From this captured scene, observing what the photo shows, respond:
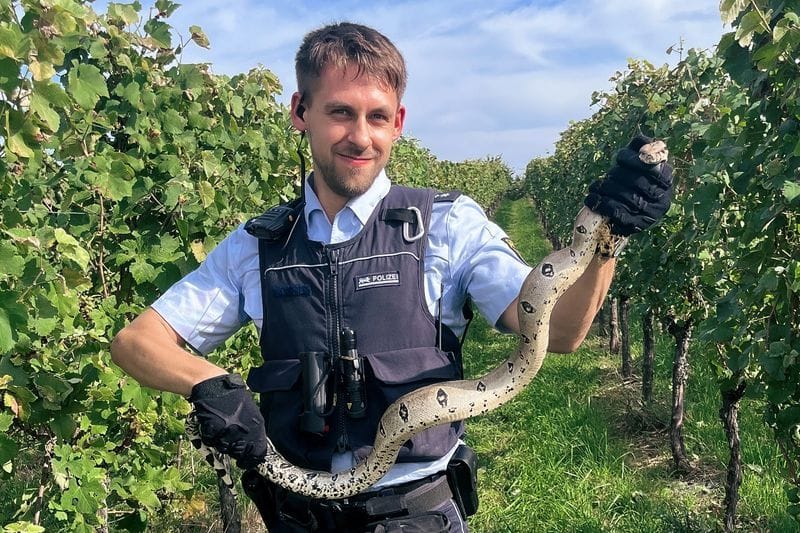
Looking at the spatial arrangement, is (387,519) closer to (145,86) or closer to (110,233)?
(110,233)

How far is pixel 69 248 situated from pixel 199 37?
2154 mm

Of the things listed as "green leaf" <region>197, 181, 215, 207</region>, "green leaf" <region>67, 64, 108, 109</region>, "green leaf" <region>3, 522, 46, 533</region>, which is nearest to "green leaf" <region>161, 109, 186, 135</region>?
"green leaf" <region>197, 181, 215, 207</region>

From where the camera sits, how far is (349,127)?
257 cm

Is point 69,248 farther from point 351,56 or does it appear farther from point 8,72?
point 351,56

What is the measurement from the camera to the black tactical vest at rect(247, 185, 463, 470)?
2555 mm

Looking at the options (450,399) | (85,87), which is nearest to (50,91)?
(85,87)

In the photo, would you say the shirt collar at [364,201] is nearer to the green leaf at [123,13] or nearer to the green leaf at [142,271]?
the green leaf at [142,271]

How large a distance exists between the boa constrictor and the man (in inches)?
2.1

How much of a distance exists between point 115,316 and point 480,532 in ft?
12.4

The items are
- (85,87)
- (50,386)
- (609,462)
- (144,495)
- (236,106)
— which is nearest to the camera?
(50,386)

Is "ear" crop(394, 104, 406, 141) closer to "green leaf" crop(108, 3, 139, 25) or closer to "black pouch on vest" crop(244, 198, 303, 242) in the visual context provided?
"black pouch on vest" crop(244, 198, 303, 242)

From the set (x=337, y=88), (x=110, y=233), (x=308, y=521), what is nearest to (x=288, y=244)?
(x=337, y=88)

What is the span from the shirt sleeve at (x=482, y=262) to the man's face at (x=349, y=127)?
378mm

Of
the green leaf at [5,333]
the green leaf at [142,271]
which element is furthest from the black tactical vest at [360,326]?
the green leaf at [142,271]
